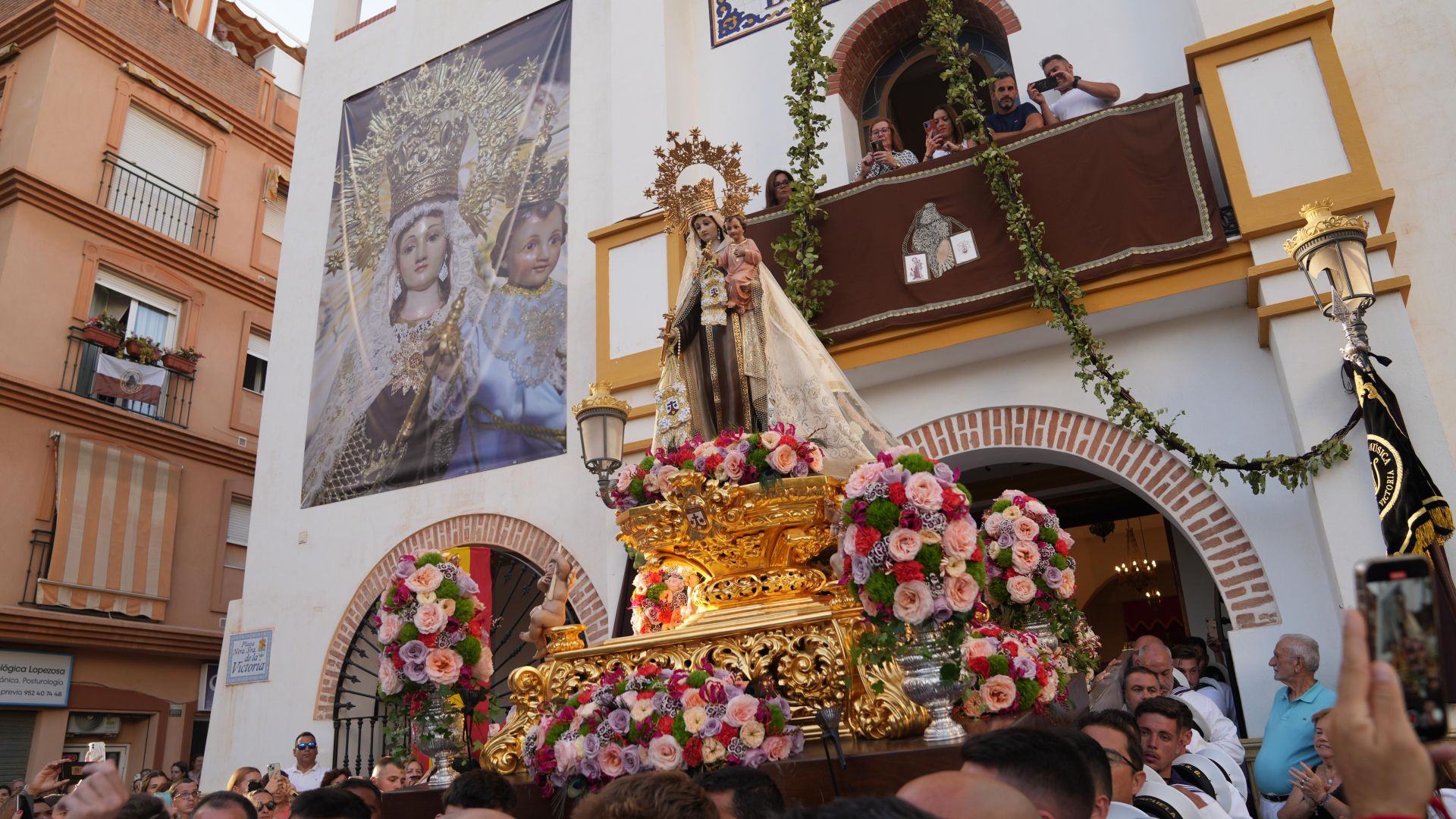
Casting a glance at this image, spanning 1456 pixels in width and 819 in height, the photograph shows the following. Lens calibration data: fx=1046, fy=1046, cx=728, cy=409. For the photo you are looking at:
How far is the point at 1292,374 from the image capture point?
5.64 metres

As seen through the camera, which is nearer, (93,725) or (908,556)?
(908,556)

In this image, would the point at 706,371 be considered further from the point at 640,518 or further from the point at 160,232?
the point at 160,232

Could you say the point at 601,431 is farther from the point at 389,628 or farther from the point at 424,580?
the point at 389,628

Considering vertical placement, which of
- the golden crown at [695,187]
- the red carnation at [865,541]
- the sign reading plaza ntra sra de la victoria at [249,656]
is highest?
the golden crown at [695,187]

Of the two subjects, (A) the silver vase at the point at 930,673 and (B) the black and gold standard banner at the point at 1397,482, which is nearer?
(A) the silver vase at the point at 930,673

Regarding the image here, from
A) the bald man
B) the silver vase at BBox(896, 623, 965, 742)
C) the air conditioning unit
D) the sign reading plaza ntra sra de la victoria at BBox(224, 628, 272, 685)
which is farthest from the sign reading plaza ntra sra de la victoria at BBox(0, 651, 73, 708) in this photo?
the bald man

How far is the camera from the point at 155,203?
1453 cm

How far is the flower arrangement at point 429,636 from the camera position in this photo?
14.8 feet

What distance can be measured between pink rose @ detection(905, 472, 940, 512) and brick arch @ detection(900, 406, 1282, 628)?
299 centimetres

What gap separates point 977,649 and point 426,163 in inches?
319

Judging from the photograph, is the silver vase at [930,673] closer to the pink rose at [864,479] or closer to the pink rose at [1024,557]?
the pink rose at [864,479]

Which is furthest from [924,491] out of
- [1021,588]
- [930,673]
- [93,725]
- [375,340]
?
[93,725]

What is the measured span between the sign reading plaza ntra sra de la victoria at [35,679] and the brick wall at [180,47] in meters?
8.29

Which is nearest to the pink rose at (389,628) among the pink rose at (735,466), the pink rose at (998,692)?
the pink rose at (735,466)
